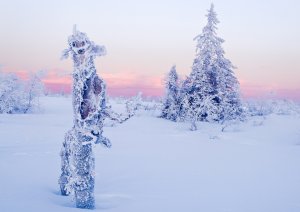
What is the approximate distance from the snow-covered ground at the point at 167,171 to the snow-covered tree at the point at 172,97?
249 inches

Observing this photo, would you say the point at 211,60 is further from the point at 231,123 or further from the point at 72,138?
the point at 72,138

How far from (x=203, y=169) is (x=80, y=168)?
26.0ft

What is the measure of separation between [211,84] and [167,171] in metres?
20.8

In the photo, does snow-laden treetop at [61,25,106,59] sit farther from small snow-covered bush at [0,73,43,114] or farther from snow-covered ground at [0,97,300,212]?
small snow-covered bush at [0,73,43,114]

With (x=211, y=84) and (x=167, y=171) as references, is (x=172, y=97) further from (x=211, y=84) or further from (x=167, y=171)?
(x=167, y=171)

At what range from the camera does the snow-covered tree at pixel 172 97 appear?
34.6 m

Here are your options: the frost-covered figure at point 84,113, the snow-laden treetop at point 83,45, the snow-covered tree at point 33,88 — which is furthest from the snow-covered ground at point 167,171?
the snow-covered tree at point 33,88

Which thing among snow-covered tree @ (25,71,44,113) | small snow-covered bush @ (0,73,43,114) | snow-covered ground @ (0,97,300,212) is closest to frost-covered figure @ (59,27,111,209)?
snow-covered ground @ (0,97,300,212)

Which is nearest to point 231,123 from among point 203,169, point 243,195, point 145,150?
point 145,150

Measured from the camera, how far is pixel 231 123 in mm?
32375

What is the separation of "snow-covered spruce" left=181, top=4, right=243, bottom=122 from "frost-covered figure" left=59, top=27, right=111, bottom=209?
2363 cm

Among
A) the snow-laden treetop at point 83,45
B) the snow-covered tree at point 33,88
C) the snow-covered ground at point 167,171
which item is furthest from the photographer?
the snow-covered tree at point 33,88

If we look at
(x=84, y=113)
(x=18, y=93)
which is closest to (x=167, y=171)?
(x=84, y=113)

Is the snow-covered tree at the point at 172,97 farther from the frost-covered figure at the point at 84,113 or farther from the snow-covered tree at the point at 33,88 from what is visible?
the frost-covered figure at the point at 84,113
